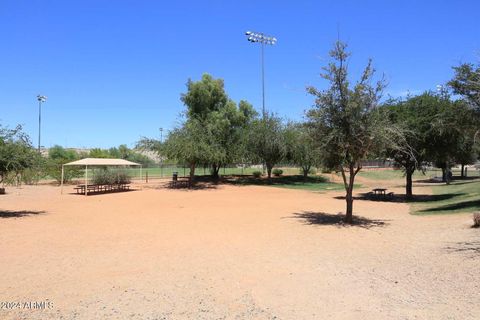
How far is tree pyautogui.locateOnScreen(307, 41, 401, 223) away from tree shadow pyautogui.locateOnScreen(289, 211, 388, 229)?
8.01 ft

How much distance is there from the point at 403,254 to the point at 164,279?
564cm

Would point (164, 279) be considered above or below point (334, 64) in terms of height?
below

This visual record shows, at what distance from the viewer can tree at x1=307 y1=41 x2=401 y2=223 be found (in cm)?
1434

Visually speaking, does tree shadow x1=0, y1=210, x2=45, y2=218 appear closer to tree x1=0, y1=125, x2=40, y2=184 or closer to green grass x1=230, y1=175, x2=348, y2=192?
tree x1=0, y1=125, x2=40, y2=184

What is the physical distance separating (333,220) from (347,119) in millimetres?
4034

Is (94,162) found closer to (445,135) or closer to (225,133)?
(225,133)

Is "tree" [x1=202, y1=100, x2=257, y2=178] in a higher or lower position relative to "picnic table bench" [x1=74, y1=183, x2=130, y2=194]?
higher

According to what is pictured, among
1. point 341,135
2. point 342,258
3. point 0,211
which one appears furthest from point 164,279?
point 0,211

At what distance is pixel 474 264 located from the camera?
324 inches

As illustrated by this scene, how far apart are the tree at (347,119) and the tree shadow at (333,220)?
244 cm

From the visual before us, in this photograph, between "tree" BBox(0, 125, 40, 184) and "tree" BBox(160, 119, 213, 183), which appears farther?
"tree" BBox(160, 119, 213, 183)

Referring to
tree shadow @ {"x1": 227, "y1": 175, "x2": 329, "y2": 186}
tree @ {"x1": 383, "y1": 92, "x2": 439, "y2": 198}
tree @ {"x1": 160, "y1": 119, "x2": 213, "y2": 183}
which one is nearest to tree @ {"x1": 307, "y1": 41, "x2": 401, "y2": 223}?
tree @ {"x1": 383, "y1": 92, "x2": 439, "y2": 198}

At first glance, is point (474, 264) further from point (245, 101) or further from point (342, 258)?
point (245, 101)

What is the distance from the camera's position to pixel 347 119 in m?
14.5
